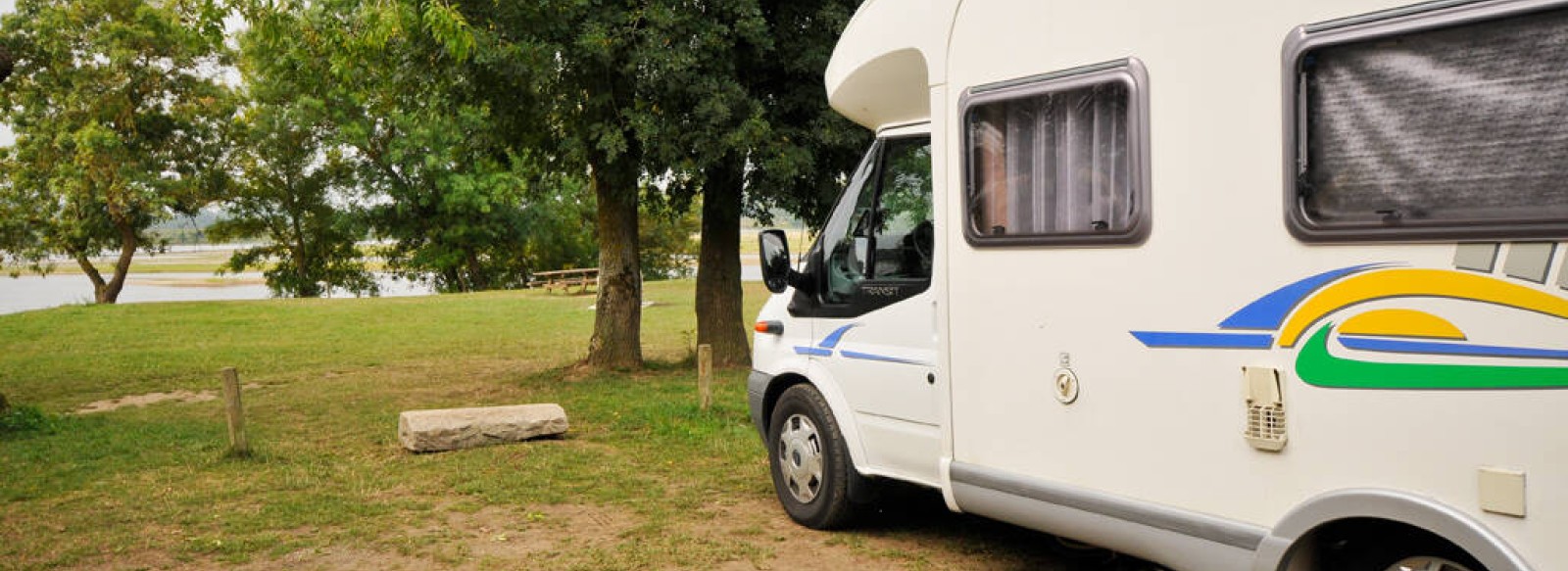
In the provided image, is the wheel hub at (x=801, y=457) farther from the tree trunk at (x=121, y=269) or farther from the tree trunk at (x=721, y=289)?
the tree trunk at (x=121, y=269)

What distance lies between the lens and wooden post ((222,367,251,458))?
33.5 feet

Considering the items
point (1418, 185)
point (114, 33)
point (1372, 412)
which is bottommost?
point (1372, 412)

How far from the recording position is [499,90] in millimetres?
15297

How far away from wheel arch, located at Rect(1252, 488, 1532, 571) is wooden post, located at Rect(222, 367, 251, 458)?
833 centimetres

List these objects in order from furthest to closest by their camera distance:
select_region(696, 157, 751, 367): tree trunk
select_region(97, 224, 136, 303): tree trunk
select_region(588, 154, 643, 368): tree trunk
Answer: select_region(97, 224, 136, 303): tree trunk
select_region(696, 157, 751, 367): tree trunk
select_region(588, 154, 643, 368): tree trunk

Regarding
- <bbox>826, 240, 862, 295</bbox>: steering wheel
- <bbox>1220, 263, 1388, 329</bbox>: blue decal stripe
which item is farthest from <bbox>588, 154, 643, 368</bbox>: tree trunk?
<bbox>1220, 263, 1388, 329</bbox>: blue decal stripe

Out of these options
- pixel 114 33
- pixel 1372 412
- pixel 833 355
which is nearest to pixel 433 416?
pixel 833 355

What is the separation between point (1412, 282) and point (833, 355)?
3.44 meters

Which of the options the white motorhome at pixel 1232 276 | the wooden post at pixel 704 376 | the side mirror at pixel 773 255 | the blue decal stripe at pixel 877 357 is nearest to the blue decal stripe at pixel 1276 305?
the white motorhome at pixel 1232 276

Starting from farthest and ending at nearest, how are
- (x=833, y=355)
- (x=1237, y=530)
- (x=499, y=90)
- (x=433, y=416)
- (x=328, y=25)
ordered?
1. (x=499, y=90)
2. (x=328, y=25)
3. (x=433, y=416)
4. (x=833, y=355)
5. (x=1237, y=530)

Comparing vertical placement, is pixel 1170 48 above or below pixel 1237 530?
above

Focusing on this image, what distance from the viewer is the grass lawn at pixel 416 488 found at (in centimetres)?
700

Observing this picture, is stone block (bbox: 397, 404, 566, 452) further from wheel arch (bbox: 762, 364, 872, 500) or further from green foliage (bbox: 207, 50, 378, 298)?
green foliage (bbox: 207, 50, 378, 298)

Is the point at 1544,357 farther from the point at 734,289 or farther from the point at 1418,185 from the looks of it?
the point at 734,289
